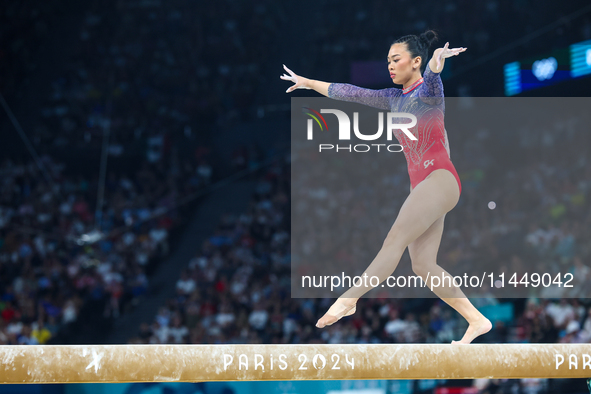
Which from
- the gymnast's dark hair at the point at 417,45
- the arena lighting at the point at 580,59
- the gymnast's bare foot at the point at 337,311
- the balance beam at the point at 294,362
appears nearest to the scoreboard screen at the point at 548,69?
the arena lighting at the point at 580,59

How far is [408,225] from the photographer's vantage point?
164 inches

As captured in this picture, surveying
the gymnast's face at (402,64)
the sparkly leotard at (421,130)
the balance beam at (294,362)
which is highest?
the gymnast's face at (402,64)

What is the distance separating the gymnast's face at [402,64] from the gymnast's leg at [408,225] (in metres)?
0.75

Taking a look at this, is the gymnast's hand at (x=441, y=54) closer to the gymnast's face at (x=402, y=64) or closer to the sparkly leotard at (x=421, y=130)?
the sparkly leotard at (x=421, y=130)

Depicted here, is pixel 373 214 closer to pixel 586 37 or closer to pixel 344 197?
pixel 344 197

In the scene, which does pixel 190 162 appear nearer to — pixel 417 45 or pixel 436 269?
pixel 417 45

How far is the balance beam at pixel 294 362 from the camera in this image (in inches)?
158

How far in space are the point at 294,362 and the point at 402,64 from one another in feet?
7.47

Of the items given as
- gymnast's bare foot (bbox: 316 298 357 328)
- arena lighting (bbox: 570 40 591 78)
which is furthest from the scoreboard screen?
gymnast's bare foot (bbox: 316 298 357 328)

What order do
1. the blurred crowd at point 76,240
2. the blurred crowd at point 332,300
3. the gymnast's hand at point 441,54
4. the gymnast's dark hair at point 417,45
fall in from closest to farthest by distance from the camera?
the gymnast's hand at point 441,54 < the gymnast's dark hair at point 417,45 < the blurred crowd at point 332,300 < the blurred crowd at point 76,240

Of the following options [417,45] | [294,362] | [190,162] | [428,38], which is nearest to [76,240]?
[190,162]

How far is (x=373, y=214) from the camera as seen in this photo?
4.81 m

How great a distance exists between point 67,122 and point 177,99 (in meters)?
2.24

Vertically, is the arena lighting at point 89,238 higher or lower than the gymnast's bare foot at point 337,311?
higher
